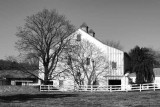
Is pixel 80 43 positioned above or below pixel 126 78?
above

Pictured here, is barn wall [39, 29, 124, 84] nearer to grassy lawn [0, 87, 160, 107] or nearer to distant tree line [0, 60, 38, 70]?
distant tree line [0, 60, 38, 70]

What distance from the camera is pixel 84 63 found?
52219 millimetres

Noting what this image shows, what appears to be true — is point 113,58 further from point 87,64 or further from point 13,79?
point 13,79

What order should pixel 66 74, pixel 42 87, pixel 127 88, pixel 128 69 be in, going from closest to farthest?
pixel 127 88
pixel 42 87
pixel 66 74
pixel 128 69

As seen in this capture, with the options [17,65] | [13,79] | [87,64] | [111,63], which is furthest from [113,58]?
[13,79]

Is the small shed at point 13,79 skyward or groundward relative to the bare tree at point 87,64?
groundward

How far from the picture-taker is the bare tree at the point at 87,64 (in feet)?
168

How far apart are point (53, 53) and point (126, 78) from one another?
13.3m

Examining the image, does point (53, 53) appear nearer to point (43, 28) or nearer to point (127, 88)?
point (43, 28)

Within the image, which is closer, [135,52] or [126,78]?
[135,52]

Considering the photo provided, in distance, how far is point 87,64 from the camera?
53.0 meters

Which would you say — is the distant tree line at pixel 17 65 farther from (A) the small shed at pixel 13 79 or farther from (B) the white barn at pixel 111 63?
(A) the small shed at pixel 13 79

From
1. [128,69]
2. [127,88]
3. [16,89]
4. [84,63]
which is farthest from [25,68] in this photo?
[128,69]

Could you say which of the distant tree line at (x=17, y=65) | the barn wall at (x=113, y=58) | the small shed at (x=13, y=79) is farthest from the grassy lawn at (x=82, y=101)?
the small shed at (x=13, y=79)
